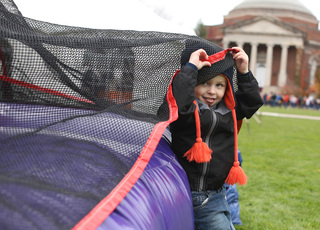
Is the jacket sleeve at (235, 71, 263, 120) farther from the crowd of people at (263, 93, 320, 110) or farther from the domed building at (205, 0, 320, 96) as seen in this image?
the domed building at (205, 0, 320, 96)

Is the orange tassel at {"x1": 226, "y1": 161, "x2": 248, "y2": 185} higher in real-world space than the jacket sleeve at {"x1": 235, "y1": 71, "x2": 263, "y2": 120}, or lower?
lower

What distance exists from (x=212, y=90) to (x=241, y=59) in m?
0.29

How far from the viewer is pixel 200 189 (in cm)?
254

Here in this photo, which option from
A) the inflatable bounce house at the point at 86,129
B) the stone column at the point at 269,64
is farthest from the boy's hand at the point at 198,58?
the stone column at the point at 269,64

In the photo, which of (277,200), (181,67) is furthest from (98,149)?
(277,200)

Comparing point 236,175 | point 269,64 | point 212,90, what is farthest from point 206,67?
point 269,64

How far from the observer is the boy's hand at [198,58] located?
235 centimetres

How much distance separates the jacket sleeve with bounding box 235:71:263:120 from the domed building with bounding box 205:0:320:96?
54027 mm

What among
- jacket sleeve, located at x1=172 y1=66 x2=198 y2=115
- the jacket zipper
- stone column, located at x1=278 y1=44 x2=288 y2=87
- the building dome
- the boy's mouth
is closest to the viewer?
jacket sleeve, located at x1=172 y1=66 x2=198 y2=115

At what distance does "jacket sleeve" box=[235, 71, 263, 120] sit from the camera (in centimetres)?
272

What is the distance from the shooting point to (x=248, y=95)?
2719 millimetres

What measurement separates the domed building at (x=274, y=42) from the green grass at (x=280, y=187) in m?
48.0

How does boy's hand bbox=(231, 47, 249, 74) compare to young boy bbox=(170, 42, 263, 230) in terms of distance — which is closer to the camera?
young boy bbox=(170, 42, 263, 230)

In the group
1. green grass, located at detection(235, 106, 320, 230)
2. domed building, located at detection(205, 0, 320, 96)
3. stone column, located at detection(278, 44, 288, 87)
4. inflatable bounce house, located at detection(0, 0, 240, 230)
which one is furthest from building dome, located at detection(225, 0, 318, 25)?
inflatable bounce house, located at detection(0, 0, 240, 230)
